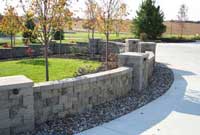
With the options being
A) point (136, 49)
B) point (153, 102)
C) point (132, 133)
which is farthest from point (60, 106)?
point (136, 49)

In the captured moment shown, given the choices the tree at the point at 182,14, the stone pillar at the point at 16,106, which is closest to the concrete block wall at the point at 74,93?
the stone pillar at the point at 16,106

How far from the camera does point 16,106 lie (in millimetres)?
4996

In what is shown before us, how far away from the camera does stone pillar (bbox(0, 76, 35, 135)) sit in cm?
486

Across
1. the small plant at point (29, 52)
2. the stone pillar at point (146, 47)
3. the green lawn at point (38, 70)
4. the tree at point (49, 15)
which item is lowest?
the green lawn at point (38, 70)

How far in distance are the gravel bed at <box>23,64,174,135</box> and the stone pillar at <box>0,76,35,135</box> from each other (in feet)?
0.95

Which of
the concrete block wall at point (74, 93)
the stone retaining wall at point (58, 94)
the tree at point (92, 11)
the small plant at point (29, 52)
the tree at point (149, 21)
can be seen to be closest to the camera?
the stone retaining wall at point (58, 94)

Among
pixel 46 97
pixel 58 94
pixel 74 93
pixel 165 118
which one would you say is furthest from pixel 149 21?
pixel 46 97

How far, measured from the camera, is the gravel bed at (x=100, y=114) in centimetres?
541

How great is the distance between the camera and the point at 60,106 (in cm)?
583

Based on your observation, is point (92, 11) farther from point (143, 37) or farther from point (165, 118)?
point (143, 37)

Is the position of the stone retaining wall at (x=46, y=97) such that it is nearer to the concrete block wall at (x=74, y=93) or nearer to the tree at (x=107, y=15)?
the concrete block wall at (x=74, y=93)

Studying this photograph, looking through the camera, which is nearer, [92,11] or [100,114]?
[100,114]

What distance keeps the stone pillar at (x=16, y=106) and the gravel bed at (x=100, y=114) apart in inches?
11.4

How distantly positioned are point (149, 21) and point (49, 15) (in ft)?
80.5
